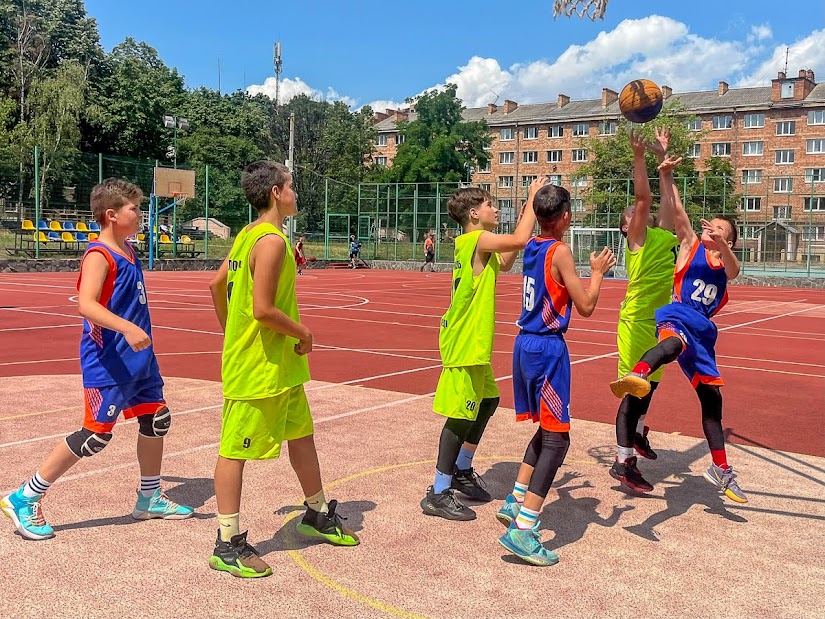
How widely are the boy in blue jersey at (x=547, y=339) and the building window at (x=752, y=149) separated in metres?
83.8

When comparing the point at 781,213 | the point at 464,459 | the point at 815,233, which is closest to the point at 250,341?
the point at 464,459

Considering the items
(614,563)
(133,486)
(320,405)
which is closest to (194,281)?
(320,405)

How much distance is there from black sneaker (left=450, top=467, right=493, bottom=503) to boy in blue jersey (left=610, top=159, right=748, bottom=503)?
148cm

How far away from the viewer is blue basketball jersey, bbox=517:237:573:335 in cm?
445

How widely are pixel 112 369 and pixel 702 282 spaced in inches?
148

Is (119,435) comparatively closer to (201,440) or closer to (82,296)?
(201,440)

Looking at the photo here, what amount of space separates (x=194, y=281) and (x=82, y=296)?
77.6 ft

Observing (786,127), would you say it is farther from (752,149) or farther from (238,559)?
(238,559)

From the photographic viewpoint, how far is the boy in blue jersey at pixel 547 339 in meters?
4.30

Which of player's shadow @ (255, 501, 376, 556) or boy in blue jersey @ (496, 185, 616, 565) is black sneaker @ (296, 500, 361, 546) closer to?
player's shadow @ (255, 501, 376, 556)

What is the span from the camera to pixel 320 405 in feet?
25.7

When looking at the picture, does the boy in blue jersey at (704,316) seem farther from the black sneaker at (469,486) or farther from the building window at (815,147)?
the building window at (815,147)

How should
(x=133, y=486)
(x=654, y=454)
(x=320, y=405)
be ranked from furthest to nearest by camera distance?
(x=320, y=405) → (x=654, y=454) → (x=133, y=486)

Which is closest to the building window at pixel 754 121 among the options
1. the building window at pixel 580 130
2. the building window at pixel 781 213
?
the building window at pixel 580 130
